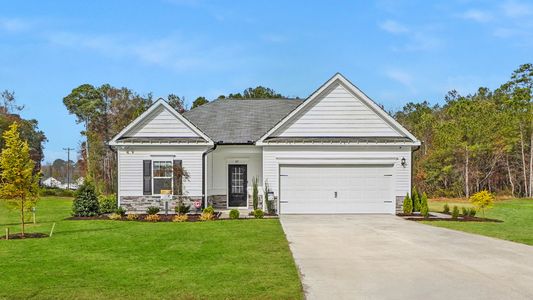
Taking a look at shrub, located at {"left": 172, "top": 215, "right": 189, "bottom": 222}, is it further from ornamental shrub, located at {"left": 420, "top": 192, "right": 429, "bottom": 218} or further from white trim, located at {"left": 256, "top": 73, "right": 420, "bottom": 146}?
ornamental shrub, located at {"left": 420, "top": 192, "right": 429, "bottom": 218}

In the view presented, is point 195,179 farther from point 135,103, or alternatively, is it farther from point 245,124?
point 135,103

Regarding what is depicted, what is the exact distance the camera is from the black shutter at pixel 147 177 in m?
21.1

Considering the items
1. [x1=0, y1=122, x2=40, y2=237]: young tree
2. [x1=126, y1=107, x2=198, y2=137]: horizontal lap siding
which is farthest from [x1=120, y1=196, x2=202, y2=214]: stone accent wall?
[x1=0, y1=122, x2=40, y2=237]: young tree

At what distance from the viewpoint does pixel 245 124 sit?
79.9 ft

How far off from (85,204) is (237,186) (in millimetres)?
6863

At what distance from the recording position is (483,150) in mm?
41594

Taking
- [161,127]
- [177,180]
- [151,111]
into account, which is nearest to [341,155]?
[177,180]

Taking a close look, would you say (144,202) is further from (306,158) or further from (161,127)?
(306,158)

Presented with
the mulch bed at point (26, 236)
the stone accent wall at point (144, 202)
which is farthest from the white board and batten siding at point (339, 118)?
the mulch bed at point (26, 236)

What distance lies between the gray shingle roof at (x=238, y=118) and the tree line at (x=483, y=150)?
19.1 metres

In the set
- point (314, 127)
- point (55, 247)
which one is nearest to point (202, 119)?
point (314, 127)

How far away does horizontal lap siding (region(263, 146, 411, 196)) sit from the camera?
2092 cm

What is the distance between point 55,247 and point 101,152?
34.9 meters

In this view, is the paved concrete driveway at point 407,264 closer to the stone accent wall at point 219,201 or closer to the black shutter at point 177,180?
the black shutter at point 177,180
